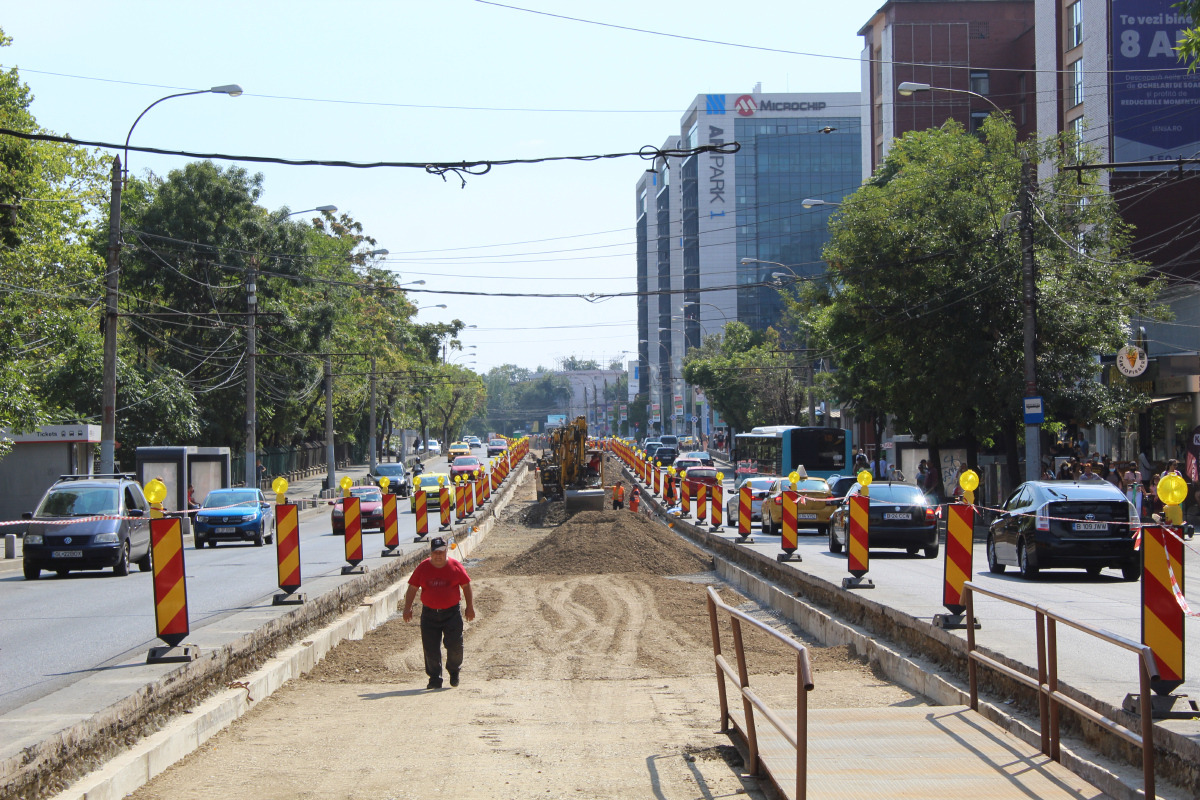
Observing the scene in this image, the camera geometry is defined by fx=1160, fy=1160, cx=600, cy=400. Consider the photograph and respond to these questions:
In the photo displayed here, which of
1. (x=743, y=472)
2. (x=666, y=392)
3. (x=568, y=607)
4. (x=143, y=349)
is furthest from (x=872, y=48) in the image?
(x=666, y=392)

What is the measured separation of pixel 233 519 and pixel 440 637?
19730 mm

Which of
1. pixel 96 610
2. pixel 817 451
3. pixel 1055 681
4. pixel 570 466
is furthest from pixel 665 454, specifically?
pixel 1055 681

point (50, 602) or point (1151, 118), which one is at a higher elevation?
point (1151, 118)

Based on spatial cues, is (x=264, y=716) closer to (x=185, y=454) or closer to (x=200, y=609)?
(x=200, y=609)

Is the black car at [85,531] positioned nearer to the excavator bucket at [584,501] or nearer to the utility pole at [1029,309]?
the excavator bucket at [584,501]

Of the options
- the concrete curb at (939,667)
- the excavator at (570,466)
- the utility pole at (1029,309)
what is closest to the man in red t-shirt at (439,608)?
the concrete curb at (939,667)

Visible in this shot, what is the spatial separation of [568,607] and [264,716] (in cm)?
814

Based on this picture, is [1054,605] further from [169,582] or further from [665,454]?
[665,454]

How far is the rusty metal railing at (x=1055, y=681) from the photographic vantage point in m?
5.36

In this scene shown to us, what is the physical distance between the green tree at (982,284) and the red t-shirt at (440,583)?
2230 centimetres

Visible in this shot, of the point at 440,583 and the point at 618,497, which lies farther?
the point at 618,497

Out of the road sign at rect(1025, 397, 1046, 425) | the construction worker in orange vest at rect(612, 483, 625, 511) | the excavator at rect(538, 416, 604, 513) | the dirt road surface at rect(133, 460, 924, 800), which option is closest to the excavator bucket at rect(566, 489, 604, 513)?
the construction worker in orange vest at rect(612, 483, 625, 511)

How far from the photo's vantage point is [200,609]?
14406 millimetres

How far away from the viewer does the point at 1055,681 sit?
21.6 ft
